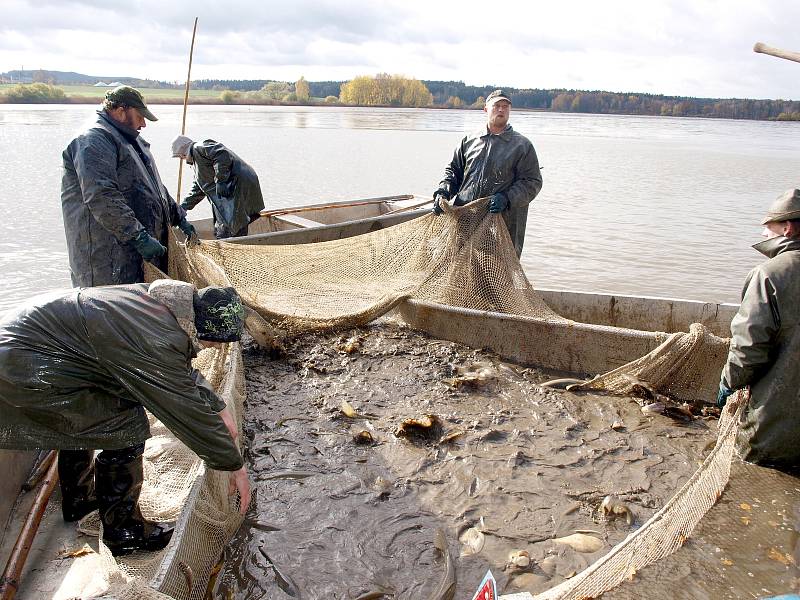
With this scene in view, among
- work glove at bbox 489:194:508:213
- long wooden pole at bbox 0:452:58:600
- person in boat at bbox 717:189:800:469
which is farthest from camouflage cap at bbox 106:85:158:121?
person in boat at bbox 717:189:800:469

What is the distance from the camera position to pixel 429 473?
3678 millimetres

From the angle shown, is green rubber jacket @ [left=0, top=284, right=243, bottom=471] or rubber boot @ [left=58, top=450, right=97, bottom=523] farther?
rubber boot @ [left=58, top=450, right=97, bottom=523]

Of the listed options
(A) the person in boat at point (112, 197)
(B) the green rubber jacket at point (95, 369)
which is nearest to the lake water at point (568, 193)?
(A) the person in boat at point (112, 197)

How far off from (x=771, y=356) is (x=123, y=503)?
3.06m

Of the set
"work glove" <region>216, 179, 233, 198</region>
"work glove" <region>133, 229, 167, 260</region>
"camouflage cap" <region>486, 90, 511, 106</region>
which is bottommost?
"work glove" <region>133, 229, 167, 260</region>

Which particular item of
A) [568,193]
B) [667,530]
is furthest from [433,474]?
[568,193]

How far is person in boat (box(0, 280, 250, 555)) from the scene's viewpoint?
244cm

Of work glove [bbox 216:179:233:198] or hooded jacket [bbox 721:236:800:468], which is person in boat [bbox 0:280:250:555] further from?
work glove [bbox 216:179:233:198]

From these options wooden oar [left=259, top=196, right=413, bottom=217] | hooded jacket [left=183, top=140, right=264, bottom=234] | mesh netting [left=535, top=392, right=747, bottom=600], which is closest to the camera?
mesh netting [left=535, top=392, right=747, bottom=600]

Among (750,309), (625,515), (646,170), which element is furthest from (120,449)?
(646,170)

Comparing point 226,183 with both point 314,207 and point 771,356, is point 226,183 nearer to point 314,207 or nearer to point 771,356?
point 314,207

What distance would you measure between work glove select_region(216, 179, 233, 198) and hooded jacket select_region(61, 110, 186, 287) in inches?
67.9

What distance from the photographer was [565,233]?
13094mm

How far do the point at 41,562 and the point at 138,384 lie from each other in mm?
1118
